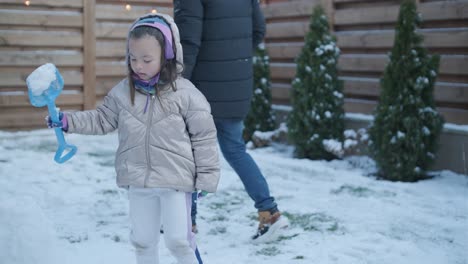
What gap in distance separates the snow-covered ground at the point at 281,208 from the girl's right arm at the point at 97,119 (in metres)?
1.00

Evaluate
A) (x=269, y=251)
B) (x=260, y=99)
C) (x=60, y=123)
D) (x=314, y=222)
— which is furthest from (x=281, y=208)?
(x=260, y=99)

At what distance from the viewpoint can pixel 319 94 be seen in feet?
22.6

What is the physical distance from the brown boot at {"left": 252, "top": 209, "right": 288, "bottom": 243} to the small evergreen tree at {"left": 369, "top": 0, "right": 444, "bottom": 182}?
2167mm

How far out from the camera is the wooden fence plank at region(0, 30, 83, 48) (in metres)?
7.98

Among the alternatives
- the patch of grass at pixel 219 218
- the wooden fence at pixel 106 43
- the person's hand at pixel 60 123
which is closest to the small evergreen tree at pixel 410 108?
the wooden fence at pixel 106 43

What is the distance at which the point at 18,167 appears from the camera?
616 cm

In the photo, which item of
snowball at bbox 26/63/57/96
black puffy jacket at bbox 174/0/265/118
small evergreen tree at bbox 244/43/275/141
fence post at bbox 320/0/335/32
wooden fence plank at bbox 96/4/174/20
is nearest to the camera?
snowball at bbox 26/63/57/96

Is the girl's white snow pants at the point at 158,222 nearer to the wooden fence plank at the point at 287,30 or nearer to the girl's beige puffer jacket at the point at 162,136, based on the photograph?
the girl's beige puffer jacket at the point at 162,136

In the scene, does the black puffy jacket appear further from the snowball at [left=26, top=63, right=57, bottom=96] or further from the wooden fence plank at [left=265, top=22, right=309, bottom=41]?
the wooden fence plank at [left=265, top=22, right=309, bottom=41]

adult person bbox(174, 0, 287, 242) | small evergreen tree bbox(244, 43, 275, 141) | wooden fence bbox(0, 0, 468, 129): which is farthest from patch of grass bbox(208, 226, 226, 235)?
small evergreen tree bbox(244, 43, 275, 141)

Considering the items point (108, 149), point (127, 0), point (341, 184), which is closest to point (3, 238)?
point (341, 184)

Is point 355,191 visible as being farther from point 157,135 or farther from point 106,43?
point 106,43

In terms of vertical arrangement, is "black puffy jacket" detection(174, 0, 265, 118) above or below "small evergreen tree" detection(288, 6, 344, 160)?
above

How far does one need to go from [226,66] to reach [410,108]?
2599mm
